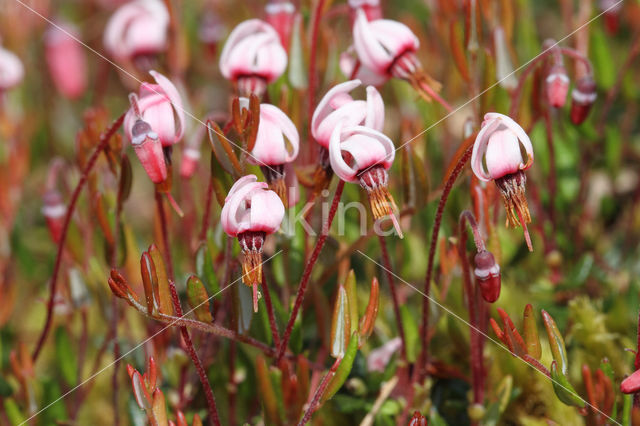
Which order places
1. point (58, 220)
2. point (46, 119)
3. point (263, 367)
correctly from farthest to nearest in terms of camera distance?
point (46, 119)
point (58, 220)
point (263, 367)

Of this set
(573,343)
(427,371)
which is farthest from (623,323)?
(427,371)

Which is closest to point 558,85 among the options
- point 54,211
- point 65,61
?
point 54,211

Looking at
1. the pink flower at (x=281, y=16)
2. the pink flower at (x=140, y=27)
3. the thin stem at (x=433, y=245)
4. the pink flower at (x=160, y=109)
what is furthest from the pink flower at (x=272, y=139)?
the pink flower at (x=140, y=27)

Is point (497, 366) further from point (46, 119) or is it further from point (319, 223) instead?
point (46, 119)

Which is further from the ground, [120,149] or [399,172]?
[120,149]

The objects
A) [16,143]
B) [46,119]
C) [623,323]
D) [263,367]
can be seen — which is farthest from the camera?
[46,119]

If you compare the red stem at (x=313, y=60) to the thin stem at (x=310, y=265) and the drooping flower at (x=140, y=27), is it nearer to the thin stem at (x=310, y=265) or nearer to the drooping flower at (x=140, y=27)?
the thin stem at (x=310, y=265)

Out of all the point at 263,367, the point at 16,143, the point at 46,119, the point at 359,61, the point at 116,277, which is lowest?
the point at 263,367
